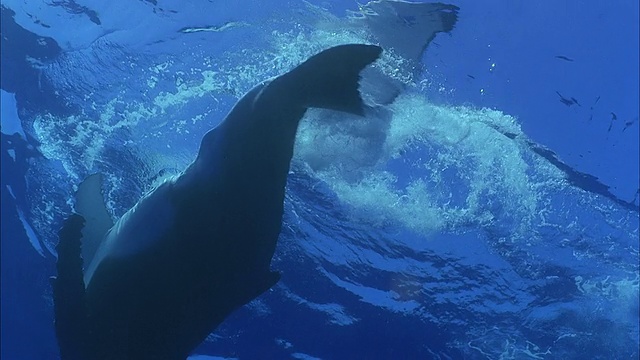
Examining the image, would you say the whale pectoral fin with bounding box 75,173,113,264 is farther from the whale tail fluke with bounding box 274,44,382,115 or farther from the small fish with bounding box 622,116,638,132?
the small fish with bounding box 622,116,638,132

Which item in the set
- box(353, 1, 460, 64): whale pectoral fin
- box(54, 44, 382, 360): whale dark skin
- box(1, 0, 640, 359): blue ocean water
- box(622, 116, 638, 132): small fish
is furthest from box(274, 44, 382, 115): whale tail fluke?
box(622, 116, 638, 132): small fish

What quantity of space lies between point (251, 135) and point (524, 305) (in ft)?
44.5

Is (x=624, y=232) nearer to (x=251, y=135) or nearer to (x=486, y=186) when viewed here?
(x=486, y=186)

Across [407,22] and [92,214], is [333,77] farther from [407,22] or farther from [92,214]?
[407,22]

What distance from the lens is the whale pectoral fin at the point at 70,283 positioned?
496 centimetres

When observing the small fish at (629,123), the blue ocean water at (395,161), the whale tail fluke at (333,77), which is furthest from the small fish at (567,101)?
the whale tail fluke at (333,77)

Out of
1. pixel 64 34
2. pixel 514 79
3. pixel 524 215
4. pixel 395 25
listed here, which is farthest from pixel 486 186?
pixel 64 34

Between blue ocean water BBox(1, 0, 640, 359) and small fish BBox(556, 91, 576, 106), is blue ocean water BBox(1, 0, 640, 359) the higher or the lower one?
the lower one

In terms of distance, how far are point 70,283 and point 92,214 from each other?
8.79 ft

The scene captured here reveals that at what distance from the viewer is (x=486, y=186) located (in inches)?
470

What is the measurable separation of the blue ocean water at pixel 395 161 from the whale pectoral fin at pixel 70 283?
17.4ft

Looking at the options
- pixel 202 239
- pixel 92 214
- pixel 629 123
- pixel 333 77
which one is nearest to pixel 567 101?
pixel 629 123

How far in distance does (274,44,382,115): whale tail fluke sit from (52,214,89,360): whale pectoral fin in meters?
2.59

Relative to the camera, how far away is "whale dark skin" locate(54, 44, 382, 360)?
4246mm
